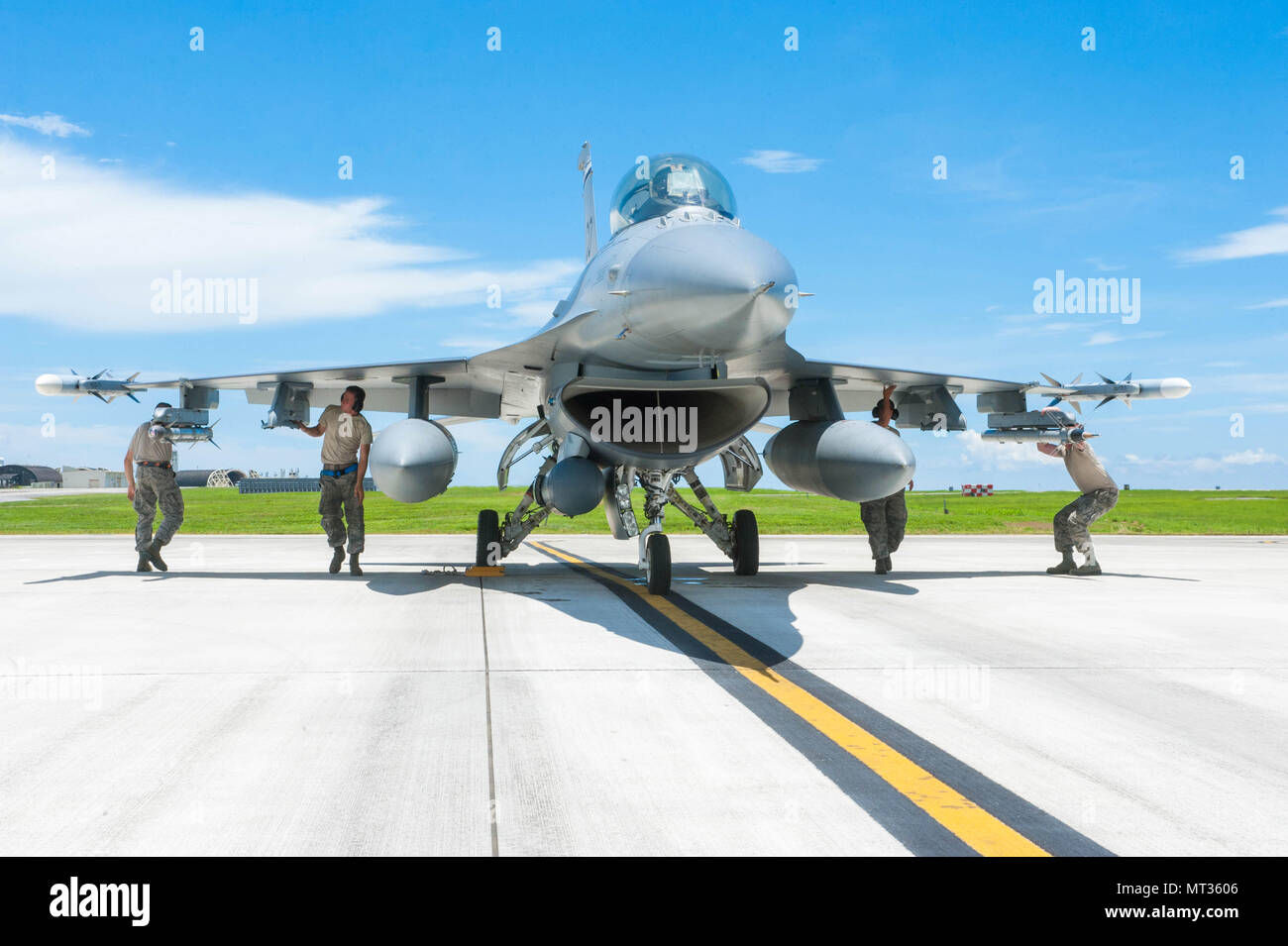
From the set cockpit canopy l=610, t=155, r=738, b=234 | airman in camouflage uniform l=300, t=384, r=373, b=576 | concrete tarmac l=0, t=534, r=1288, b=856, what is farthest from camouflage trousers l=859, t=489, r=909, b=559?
airman in camouflage uniform l=300, t=384, r=373, b=576

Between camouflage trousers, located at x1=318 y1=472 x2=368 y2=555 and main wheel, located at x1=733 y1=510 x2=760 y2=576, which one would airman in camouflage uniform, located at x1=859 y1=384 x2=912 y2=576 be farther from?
camouflage trousers, located at x1=318 y1=472 x2=368 y2=555

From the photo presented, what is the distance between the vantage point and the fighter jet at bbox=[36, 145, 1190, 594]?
630cm

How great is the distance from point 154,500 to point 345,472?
2814mm

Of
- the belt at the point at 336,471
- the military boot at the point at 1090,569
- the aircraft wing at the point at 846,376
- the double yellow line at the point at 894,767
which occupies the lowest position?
the military boot at the point at 1090,569

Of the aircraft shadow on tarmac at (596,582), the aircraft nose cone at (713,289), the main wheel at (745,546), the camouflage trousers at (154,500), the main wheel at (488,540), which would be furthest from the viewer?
the main wheel at (488,540)

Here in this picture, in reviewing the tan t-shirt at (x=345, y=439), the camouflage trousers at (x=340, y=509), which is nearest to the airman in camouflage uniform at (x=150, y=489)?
the camouflage trousers at (x=340, y=509)

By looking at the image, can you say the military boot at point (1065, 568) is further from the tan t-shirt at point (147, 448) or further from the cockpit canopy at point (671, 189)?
the tan t-shirt at point (147, 448)

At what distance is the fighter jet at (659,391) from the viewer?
20.7 feet

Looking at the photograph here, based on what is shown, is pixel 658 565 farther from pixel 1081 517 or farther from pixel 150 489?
pixel 150 489

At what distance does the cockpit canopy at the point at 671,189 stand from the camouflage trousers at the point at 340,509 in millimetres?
4883
